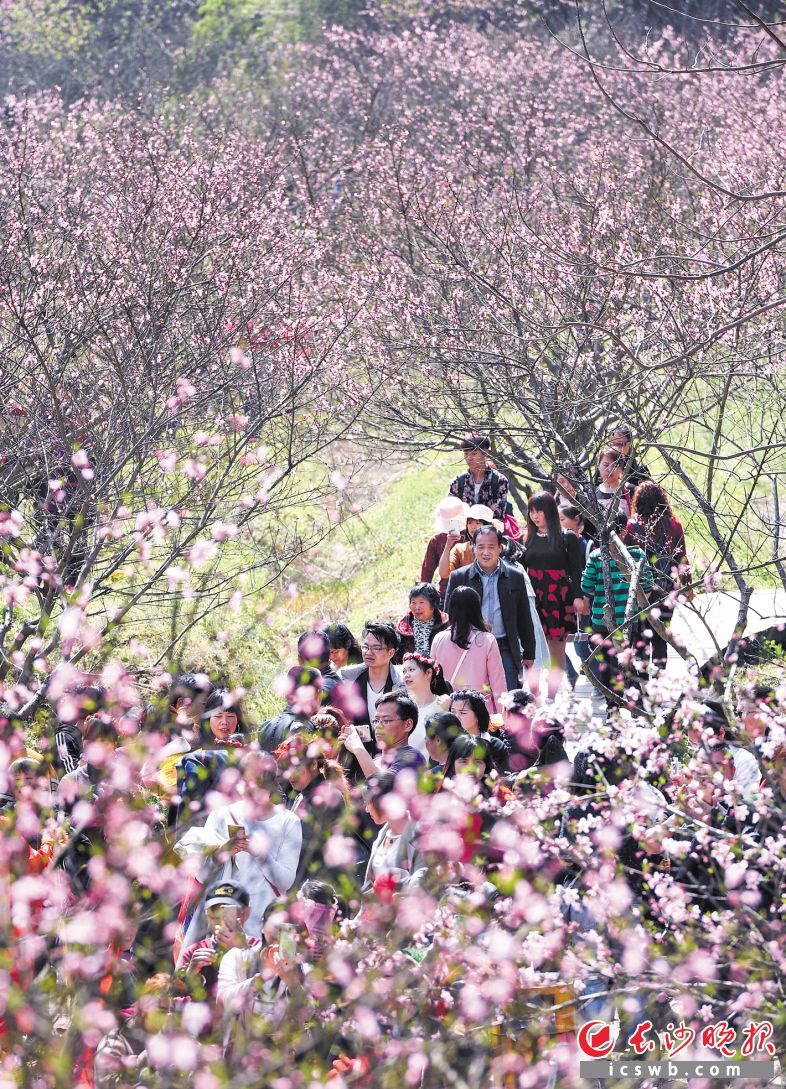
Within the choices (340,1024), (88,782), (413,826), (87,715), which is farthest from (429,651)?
(340,1024)

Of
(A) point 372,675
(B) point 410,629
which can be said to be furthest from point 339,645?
(B) point 410,629

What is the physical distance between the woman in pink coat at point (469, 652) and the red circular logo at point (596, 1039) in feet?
12.2

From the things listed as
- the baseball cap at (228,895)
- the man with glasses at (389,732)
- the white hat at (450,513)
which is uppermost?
the white hat at (450,513)

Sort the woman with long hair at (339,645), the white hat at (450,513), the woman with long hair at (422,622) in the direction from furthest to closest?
the white hat at (450,513) < the woman with long hair at (422,622) < the woman with long hair at (339,645)

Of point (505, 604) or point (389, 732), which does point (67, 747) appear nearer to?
point (389, 732)

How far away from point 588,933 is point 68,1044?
216 cm

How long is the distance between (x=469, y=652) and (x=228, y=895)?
3146 mm

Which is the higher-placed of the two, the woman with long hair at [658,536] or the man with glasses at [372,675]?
the woman with long hair at [658,536]

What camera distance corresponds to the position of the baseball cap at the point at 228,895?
16.0 ft

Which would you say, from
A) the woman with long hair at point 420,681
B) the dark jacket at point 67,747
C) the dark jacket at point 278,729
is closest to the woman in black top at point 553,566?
the woman with long hair at point 420,681

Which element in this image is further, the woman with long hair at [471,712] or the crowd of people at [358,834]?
the woman with long hair at [471,712]

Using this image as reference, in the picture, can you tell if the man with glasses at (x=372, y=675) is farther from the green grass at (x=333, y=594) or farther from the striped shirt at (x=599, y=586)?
the green grass at (x=333, y=594)

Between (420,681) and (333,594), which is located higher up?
(333,594)

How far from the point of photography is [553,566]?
8836 millimetres
